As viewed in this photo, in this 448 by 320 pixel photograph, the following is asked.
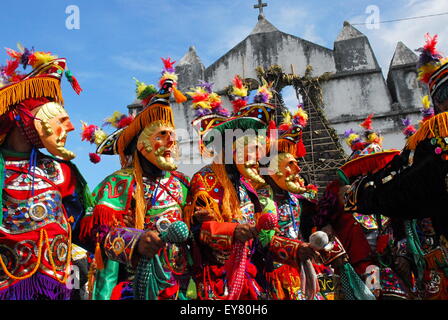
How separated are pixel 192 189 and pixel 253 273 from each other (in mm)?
858

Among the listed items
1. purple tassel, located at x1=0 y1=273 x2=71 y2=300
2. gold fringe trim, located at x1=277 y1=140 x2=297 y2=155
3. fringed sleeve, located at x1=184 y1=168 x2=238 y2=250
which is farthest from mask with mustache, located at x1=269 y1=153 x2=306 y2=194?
purple tassel, located at x1=0 y1=273 x2=71 y2=300

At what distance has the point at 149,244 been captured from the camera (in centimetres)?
273

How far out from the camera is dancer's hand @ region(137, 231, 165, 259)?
2.71 metres

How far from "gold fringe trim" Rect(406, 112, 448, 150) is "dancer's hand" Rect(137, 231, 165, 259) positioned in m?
1.99

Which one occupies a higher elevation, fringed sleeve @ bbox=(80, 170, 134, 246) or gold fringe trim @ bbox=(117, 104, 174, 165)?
gold fringe trim @ bbox=(117, 104, 174, 165)

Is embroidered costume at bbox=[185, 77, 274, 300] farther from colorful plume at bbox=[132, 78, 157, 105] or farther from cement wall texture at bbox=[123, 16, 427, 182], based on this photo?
cement wall texture at bbox=[123, 16, 427, 182]

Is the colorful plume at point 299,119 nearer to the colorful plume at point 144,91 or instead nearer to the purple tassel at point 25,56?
the colorful plume at point 144,91

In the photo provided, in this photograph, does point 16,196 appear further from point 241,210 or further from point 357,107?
point 357,107

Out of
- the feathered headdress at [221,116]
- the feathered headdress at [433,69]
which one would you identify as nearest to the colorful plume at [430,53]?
the feathered headdress at [433,69]

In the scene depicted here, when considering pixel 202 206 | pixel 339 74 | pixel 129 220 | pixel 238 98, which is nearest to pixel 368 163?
pixel 238 98

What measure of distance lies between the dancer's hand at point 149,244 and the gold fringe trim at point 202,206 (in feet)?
2.99

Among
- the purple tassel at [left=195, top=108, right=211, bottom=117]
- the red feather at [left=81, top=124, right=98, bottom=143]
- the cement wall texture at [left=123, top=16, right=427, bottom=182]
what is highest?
the cement wall texture at [left=123, top=16, right=427, bottom=182]

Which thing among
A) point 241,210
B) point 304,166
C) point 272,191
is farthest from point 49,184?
point 304,166

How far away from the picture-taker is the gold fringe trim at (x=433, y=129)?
317 centimetres
